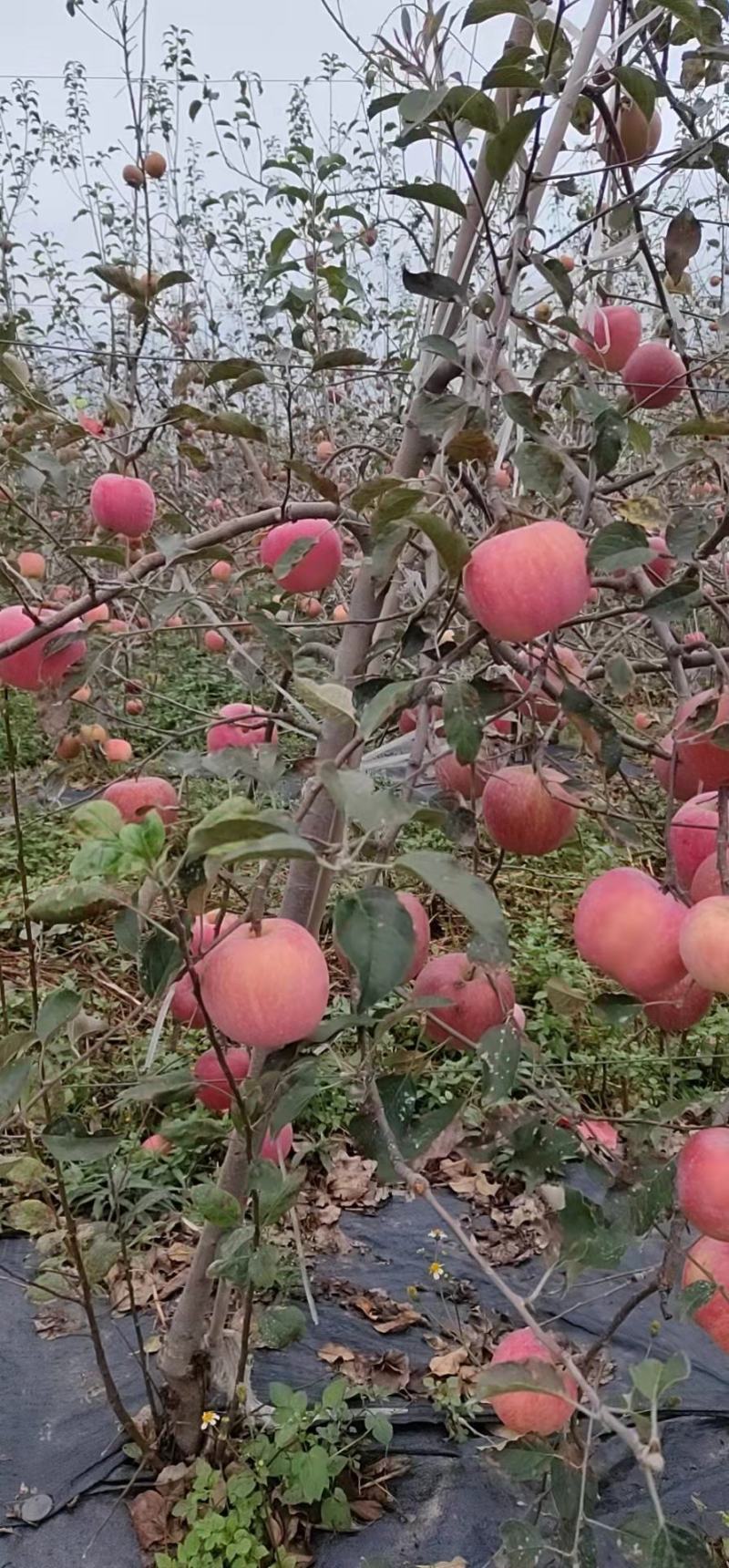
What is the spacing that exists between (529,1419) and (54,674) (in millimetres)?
821

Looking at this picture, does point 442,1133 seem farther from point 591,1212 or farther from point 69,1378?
point 69,1378

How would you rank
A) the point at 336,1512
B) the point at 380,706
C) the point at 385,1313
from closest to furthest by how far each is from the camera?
the point at 380,706, the point at 336,1512, the point at 385,1313

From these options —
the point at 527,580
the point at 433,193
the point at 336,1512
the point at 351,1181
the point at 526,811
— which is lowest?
the point at 351,1181

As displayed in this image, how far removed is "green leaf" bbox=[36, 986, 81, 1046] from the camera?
805 millimetres

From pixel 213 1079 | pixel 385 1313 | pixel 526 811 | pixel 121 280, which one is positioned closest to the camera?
pixel 526 811

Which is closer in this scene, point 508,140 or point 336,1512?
point 508,140

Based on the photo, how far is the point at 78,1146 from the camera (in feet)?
2.89

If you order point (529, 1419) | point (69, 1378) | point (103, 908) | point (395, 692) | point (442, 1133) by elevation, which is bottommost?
point (69, 1378)

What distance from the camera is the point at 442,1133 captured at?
88cm

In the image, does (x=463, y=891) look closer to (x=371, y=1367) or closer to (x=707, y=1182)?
(x=707, y=1182)

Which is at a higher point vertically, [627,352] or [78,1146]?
[627,352]

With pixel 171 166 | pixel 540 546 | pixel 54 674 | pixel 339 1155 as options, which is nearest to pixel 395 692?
pixel 540 546

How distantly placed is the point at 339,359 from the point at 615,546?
1.43 feet

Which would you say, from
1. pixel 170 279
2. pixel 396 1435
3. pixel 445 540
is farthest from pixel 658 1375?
pixel 170 279
